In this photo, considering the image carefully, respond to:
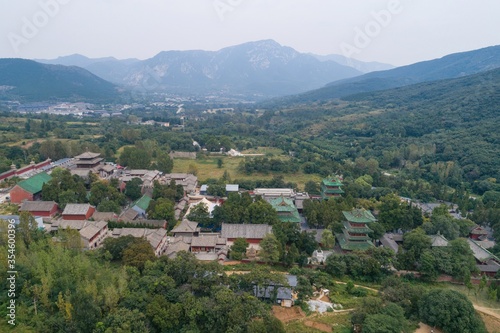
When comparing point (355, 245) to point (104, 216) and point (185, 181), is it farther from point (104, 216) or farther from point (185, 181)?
point (185, 181)

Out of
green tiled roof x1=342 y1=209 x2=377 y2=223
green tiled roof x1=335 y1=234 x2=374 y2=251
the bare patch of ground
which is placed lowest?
the bare patch of ground

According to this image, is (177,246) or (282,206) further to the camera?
(282,206)

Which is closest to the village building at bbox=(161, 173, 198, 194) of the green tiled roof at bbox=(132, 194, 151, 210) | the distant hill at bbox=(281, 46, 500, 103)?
the green tiled roof at bbox=(132, 194, 151, 210)

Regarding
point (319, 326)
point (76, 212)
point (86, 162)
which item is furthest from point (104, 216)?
point (319, 326)

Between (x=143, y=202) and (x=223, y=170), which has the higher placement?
(x=143, y=202)

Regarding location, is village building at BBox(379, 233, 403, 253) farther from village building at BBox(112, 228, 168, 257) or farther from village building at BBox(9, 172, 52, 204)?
village building at BBox(9, 172, 52, 204)

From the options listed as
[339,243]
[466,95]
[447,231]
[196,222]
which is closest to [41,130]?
[196,222]
